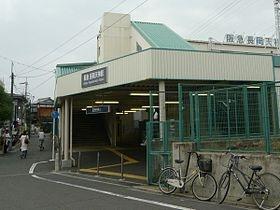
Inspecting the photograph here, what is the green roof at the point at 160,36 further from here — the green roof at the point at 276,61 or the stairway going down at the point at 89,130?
the stairway going down at the point at 89,130

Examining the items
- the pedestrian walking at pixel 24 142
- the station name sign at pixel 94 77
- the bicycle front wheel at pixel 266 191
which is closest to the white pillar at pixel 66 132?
the station name sign at pixel 94 77

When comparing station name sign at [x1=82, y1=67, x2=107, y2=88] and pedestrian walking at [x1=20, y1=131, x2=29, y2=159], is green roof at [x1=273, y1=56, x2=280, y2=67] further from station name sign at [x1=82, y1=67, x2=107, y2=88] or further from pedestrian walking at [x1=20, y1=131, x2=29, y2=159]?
pedestrian walking at [x1=20, y1=131, x2=29, y2=159]

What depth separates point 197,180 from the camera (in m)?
11.9

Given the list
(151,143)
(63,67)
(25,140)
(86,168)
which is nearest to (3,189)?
(151,143)

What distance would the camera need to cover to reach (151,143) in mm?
14852

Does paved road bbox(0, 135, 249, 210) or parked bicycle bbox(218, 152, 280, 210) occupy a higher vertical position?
parked bicycle bbox(218, 152, 280, 210)

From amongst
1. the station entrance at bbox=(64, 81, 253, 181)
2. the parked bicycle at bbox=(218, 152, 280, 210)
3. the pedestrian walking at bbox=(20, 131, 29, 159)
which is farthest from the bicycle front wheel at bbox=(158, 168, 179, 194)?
the pedestrian walking at bbox=(20, 131, 29, 159)

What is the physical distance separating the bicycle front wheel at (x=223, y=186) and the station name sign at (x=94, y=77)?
9659 mm

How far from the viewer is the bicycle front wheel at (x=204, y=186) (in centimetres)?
1124

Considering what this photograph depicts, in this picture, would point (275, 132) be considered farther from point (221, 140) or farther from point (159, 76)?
point (159, 76)

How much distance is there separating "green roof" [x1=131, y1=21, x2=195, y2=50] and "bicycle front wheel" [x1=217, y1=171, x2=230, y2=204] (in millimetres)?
16216

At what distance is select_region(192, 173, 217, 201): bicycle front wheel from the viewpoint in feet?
36.9

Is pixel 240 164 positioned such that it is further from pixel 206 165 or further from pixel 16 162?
pixel 16 162

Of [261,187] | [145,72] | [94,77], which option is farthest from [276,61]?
[261,187]
